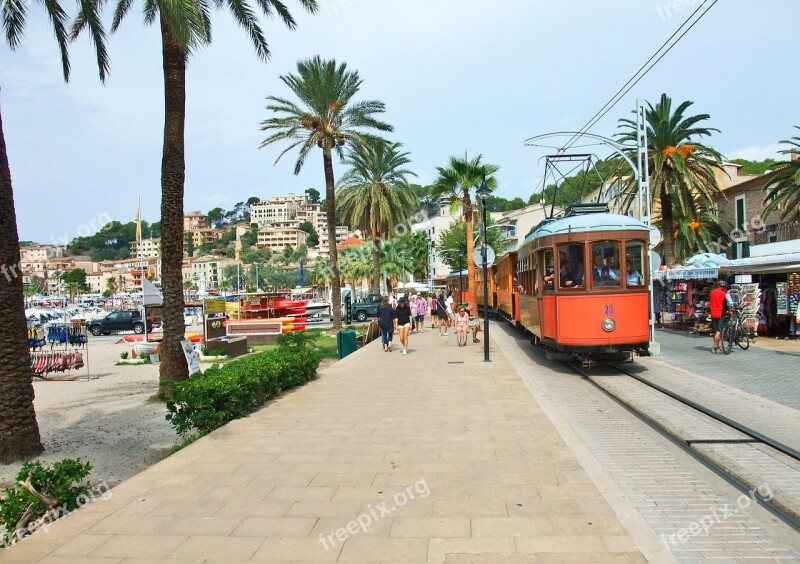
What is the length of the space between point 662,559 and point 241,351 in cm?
→ 2071

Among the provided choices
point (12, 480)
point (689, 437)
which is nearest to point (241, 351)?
point (12, 480)

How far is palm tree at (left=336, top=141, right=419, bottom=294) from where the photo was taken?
39.0 meters

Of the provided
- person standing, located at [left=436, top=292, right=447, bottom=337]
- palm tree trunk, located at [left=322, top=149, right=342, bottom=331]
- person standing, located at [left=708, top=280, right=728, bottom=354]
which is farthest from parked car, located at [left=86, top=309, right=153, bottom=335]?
person standing, located at [left=708, top=280, right=728, bottom=354]

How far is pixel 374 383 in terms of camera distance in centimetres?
1266

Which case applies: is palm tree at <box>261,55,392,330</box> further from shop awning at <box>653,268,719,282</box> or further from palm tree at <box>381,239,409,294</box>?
palm tree at <box>381,239,409,294</box>

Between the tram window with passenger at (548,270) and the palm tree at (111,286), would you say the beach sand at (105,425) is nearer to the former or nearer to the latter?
the tram window with passenger at (548,270)

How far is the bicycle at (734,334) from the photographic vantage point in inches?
643

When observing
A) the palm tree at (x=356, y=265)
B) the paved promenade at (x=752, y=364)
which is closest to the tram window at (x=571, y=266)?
the paved promenade at (x=752, y=364)

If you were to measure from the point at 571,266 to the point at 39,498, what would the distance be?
10619 millimetres

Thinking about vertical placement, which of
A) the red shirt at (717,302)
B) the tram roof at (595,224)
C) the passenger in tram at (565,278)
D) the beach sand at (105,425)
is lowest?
the beach sand at (105,425)

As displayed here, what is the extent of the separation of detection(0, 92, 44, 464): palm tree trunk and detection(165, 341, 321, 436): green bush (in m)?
1.74

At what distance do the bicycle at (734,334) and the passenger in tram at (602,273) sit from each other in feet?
17.7

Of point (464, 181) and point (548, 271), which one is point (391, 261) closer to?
point (464, 181)

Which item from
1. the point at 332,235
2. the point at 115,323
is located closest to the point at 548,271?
the point at 332,235
